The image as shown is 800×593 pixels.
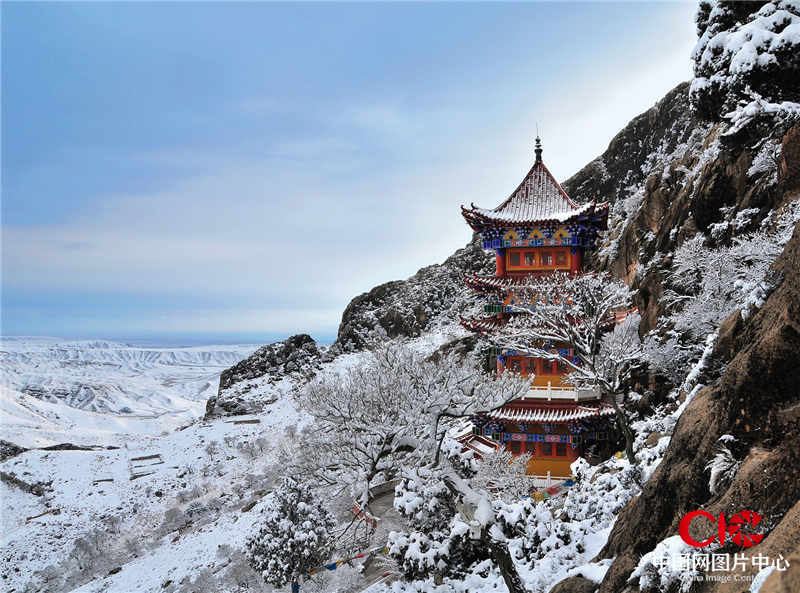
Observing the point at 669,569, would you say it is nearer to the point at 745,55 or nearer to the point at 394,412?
the point at 394,412

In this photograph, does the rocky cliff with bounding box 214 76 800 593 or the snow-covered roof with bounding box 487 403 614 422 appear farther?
the snow-covered roof with bounding box 487 403 614 422

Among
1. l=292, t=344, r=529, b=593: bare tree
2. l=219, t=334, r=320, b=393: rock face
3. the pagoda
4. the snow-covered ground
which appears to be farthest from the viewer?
l=219, t=334, r=320, b=393: rock face

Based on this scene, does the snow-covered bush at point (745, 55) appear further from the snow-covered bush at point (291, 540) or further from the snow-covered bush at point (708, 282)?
the snow-covered bush at point (291, 540)

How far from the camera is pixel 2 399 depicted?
85500 mm

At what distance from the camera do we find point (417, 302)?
6366 cm

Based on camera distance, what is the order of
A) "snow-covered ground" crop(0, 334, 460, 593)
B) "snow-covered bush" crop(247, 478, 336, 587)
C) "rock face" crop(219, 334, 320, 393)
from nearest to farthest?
"snow-covered bush" crop(247, 478, 336, 587) → "snow-covered ground" crop(0, 334, 460, 593) → "rock face" crop(219, 334, 320, 393)

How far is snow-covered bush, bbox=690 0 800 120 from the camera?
8.93m

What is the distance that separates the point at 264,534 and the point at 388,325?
154ft

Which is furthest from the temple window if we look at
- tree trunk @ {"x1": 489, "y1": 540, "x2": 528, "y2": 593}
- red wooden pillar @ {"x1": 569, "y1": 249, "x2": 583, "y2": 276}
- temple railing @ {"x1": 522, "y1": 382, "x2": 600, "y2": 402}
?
tree trunk @ {"x1": 489, "y1": 540, "x2": 528, "y2": 593}

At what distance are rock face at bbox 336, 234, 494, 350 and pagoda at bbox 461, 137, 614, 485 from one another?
38526 mm


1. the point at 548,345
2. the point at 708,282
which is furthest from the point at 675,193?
the point at 548,345

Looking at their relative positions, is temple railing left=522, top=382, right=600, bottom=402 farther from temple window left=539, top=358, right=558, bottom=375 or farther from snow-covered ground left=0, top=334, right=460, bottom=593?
snow-covered ground left=0, top=334, right=460, bottom=593

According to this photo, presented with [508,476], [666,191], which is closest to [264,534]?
[508,476]

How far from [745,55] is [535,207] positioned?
979 centimetres
